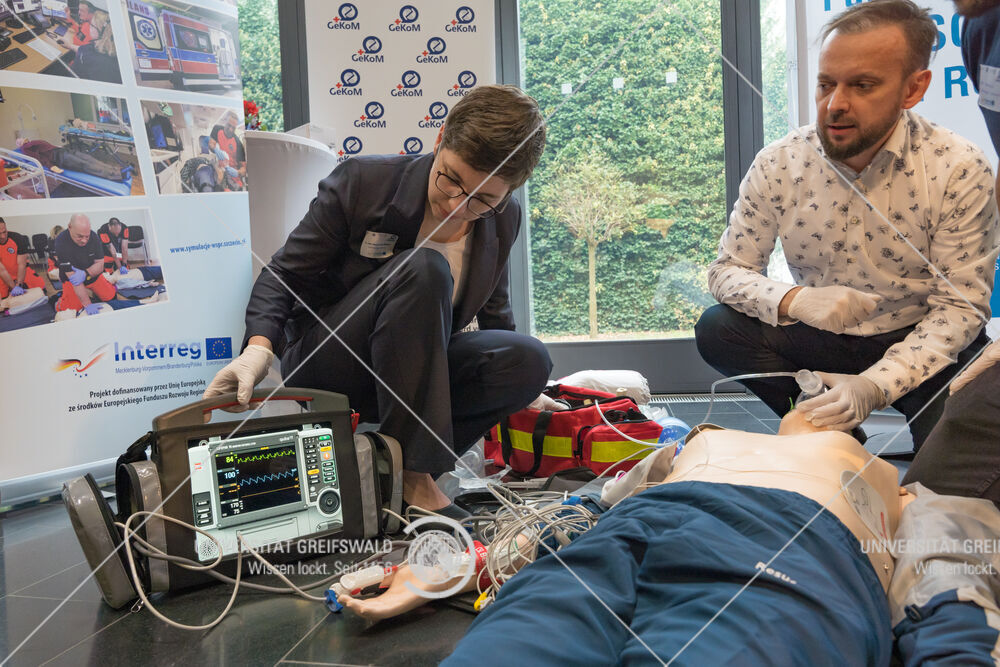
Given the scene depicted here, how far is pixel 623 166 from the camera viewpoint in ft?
10.8

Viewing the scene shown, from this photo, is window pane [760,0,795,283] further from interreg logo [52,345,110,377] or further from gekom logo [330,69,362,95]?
interreg logo [52,345,110,377]

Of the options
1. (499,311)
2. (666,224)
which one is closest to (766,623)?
(499,311)

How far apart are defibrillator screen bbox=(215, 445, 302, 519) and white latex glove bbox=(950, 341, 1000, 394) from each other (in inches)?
43.6

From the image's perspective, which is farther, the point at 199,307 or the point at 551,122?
the point at 551,122

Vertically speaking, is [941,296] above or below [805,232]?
below

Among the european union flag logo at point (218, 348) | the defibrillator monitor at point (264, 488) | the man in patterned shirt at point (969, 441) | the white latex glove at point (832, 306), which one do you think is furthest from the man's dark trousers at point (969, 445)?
the european union flag logo at point (218, 348)

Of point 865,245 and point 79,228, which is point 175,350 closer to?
point 79,228

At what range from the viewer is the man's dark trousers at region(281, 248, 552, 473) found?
1.52 meters

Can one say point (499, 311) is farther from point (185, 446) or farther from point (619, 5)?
point (619, 5)

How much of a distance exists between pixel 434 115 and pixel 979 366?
87.9 inches

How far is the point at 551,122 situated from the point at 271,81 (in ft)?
4.01

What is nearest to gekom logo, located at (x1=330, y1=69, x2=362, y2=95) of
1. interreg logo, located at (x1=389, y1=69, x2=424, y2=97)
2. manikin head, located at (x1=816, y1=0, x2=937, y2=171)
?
interreg logo, located at (x1=389, y1=69, x2=424, y2=97)

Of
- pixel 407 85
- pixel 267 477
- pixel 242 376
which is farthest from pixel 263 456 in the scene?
pixel 407 85

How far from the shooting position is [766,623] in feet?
2.40
